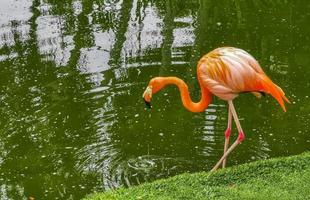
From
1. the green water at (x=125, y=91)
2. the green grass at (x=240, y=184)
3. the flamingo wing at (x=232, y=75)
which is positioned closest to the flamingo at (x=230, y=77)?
the flamingo wing at (x=232, y=75)

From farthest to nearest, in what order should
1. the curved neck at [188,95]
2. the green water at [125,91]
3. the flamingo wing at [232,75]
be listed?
1. the green water at [125,91]
2. the curved neck at [188,95]
3. the flamingo wing at [232,75]

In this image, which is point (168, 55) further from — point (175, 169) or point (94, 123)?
point (175, 169)

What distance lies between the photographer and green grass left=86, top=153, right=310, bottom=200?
5.36 metres

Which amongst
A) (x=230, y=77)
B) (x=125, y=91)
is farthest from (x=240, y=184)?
(x=125, y=91)

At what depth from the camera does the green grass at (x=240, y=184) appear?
5.36 m

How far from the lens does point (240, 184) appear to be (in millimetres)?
5590

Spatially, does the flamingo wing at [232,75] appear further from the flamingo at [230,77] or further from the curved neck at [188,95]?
the curved neck at [188,95]

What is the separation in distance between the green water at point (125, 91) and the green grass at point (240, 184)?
18.2 inches

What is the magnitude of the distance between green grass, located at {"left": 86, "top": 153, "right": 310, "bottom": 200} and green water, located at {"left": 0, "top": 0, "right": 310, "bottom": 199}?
462 millimetres

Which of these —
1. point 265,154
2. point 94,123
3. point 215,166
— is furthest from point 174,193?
point 94,123

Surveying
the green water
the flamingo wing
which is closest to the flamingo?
the flamingo wing

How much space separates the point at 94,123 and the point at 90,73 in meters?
1.40

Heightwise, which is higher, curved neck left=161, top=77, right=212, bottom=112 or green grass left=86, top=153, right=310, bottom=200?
curved neck left=161, top=77, right=212, bottom=112

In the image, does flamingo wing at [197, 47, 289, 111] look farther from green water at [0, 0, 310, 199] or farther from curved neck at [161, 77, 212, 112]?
green water at [0, 0, 310, 199]
